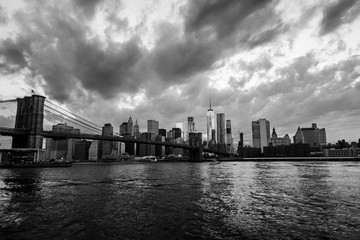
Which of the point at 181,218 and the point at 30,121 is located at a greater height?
the point at 30,121

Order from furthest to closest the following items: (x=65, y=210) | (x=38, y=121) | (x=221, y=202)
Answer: (x=38, y=121) → (x=221, y=202) → (x=65, y=210)

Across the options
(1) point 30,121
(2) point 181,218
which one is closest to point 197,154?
(1) point 30,121

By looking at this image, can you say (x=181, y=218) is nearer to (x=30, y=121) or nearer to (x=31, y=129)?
(x=31, y=129)

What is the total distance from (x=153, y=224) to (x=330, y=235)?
859 cm

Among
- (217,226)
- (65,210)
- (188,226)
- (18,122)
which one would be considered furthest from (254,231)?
(18,122)

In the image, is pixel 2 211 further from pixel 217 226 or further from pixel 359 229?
pixel 359 229

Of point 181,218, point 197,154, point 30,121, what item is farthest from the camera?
point 197,154

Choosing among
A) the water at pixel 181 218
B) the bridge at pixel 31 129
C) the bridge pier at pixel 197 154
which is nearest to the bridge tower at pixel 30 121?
the bridge at pixel 31 129

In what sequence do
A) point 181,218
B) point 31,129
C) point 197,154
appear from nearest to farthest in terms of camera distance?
point 181,218 → point 31,129 → point 197,154

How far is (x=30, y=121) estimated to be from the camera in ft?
334

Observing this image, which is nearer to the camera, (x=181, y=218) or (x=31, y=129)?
(x=181, y=218)

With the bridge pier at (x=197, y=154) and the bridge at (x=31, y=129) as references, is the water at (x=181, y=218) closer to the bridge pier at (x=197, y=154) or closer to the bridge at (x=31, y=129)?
the bridge at (x=31, y=129)

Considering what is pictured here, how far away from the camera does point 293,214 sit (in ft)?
51.1

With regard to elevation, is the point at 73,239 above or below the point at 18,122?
below
